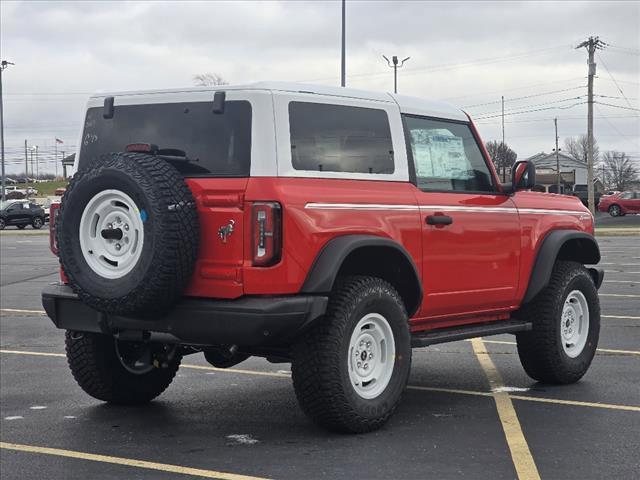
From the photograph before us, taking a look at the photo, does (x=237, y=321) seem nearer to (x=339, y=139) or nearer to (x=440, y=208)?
(x=339, y=139)

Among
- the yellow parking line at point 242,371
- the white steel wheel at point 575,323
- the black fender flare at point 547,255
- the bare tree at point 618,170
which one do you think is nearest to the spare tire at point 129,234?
the yellow parking line at point 242,371

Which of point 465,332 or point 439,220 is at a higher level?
point 439,220

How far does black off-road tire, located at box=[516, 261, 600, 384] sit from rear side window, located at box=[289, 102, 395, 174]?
6.77 ft

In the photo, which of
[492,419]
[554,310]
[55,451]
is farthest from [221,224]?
[554,310]

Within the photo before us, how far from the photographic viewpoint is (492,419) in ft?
21.8

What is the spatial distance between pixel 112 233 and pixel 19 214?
5065 centimetres

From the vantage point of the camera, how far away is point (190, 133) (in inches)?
242

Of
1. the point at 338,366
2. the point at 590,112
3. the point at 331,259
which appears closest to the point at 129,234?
the point at 331,259

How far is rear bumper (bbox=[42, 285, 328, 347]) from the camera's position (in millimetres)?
5660

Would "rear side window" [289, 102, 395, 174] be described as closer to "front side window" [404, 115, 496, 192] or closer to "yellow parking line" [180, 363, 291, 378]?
"front side window" [404, 115, 496, 192]

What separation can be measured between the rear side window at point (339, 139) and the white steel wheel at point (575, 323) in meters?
2.43

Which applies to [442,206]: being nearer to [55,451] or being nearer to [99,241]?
[99,241]

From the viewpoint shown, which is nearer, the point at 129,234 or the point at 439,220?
the point at 129,234

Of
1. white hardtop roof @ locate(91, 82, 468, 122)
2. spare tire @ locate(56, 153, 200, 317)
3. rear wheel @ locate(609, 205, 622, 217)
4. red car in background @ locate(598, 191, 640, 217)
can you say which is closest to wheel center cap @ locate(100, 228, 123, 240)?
spare tire @ locate(56, 153, 200, 317)
